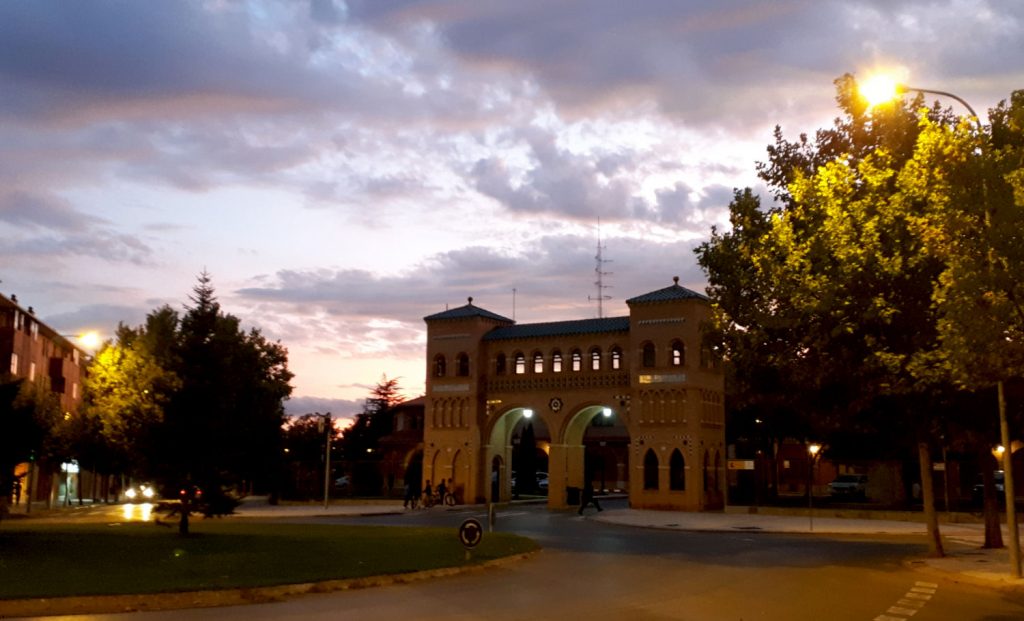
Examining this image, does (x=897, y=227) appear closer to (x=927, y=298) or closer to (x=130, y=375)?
(x=927, y=298)

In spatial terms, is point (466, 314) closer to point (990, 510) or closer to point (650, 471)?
point (650, 471)

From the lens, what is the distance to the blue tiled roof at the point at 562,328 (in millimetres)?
54031

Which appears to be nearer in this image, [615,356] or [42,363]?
[615,356]

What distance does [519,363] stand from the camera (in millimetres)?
57250

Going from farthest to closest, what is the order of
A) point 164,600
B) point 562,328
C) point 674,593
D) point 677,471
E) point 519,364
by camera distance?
1. point 519,364
2. point 562,328
3. point 677,471
4. point 674,593
5. point 164,600

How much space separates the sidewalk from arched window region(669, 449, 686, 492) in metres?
2.39

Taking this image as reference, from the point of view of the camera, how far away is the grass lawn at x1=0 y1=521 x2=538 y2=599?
15.5 meters

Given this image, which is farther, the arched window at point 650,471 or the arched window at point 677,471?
the arched window at point 650,471

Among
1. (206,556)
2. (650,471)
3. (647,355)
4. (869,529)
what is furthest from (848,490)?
(206,556)

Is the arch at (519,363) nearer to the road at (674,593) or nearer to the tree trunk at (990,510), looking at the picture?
the road at (674,593)

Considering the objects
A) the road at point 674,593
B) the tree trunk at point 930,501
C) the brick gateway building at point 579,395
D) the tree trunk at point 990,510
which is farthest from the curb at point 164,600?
the brick gateway building at point 579,395

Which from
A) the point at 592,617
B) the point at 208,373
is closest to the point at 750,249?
the point at 592,617

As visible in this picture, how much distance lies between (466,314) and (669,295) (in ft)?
44.8

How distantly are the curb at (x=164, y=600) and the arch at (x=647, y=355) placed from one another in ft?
118
